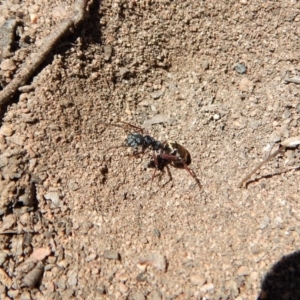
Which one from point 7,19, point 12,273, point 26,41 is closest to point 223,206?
point 12,273

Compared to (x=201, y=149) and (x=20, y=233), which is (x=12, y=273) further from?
(x=201, y=149)

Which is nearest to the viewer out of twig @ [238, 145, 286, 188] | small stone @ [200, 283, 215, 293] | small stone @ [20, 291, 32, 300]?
small stone @ [20, 291, 32, 300]

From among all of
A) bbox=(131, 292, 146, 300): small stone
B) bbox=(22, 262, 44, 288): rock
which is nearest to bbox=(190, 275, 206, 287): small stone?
bbox=(131, 292, 146, 300): small stone

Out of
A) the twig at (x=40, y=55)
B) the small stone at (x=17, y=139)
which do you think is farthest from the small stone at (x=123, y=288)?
the twig at (x=40, y=55)

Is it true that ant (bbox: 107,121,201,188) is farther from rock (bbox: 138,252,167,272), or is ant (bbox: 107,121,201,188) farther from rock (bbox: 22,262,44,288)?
rock (bbox: 22,262,44,288)

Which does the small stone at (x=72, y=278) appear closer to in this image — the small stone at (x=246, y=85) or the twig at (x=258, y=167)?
the twig at (x=258, y=167)

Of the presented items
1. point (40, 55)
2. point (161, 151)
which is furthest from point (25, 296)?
point (40, 55)

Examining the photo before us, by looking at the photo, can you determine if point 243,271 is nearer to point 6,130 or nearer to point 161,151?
point 161,151
